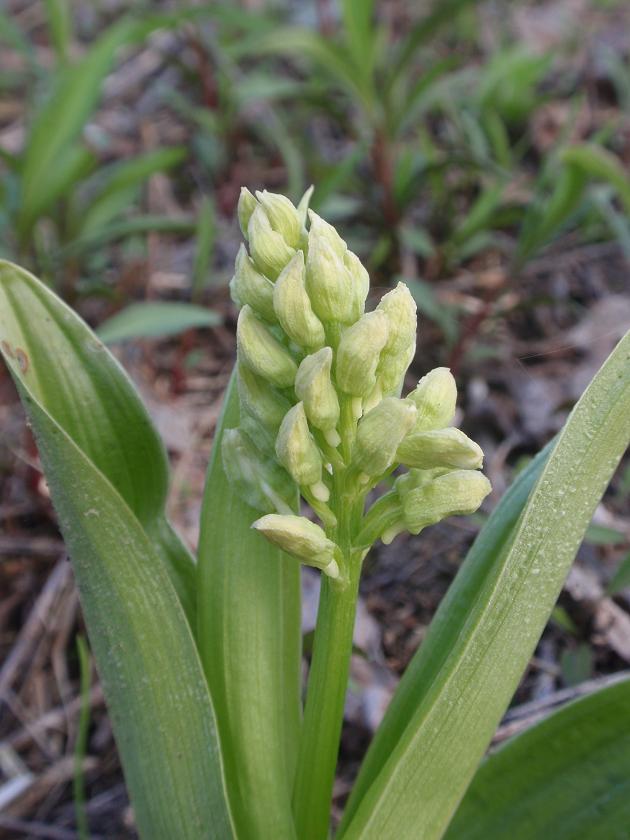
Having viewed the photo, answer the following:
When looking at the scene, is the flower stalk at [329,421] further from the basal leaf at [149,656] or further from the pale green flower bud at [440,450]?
the basal leaf at [149,656]

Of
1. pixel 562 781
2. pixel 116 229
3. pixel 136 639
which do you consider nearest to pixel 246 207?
pixel 136 639

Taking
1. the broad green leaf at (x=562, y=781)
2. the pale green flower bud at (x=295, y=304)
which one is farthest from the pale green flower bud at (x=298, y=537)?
the broad green leaf at (x=562, y=781)

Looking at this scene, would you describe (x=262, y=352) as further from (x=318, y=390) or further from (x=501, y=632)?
(x=501, y=632)

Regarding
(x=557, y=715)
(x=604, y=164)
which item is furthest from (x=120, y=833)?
(x=604, y=164)

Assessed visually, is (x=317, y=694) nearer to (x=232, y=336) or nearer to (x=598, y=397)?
(x=598, y=397)

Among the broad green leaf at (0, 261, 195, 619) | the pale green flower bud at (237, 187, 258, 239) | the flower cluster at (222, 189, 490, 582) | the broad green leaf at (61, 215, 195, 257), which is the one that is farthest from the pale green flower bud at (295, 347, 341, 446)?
the broad green leaf at (61, 215, 195, 257)

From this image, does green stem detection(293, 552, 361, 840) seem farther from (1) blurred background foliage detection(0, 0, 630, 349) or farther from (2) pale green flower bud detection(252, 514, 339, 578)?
(1) blurred background foliage detection(0, 0, 630, 349)
